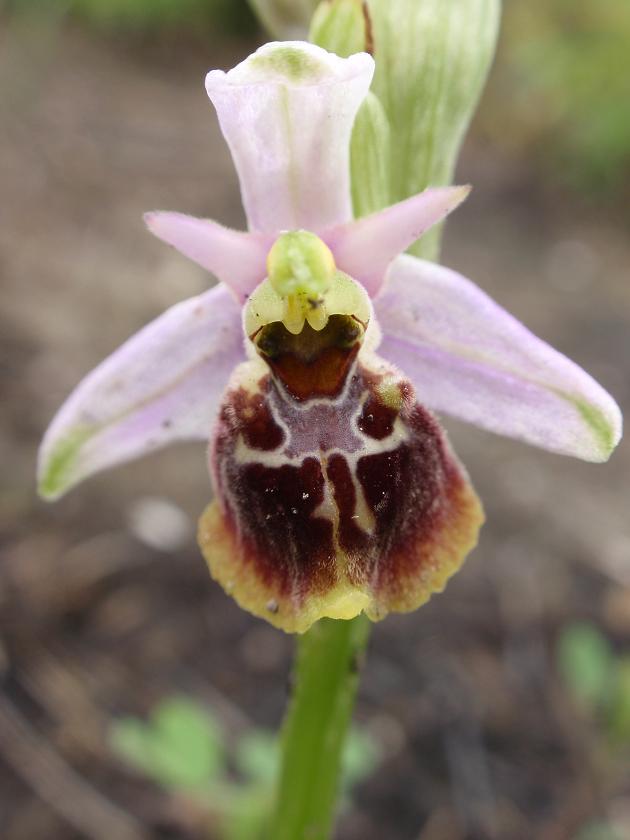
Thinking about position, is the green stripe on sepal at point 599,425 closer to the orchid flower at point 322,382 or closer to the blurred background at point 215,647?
the orchid flower at point 322,382

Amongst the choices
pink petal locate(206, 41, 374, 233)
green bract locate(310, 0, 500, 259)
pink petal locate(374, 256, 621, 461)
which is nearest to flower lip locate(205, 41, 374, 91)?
pink petal locate(206, 41, 374, 233)

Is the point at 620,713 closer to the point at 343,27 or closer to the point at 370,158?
the point at 370,158

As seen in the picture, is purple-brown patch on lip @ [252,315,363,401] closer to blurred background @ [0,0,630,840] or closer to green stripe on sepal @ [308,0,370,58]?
green stripe on sepal @ [308,0,370,58]

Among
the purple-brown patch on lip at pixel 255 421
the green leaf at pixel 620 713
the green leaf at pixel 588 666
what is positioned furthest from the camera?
the green leaf at pixel 588 666

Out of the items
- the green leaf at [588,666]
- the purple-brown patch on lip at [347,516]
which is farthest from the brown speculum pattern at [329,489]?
the green leaf at [588,666]

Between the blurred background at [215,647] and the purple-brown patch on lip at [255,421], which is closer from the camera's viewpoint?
the purple-brown patch on lip at [255,421]

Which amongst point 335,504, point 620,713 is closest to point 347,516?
point 335,504
